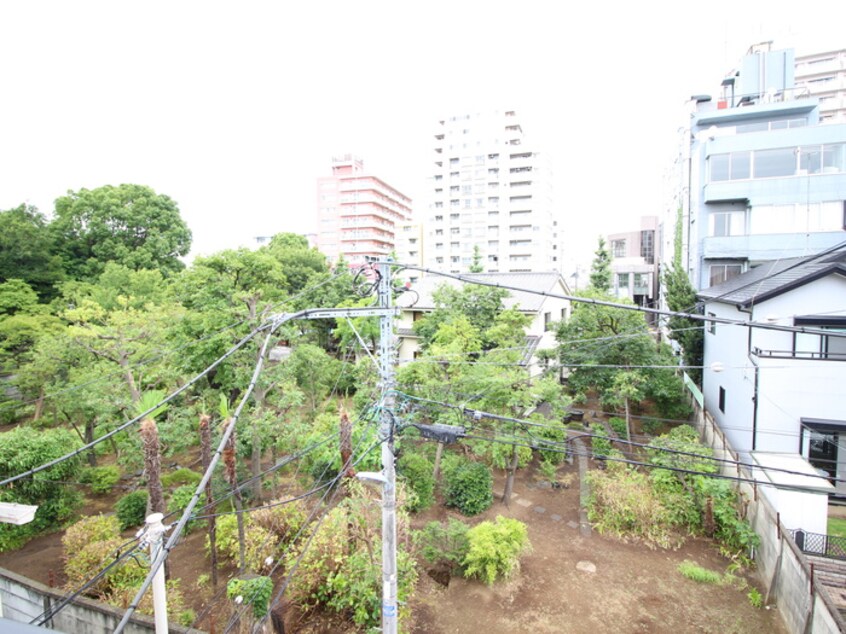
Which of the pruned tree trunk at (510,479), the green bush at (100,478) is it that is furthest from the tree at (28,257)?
the pruned tree trunk at (510,479)

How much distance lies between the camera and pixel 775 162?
20.6 metres

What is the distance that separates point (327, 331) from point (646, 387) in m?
17.8

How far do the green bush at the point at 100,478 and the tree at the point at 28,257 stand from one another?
19.0 meters

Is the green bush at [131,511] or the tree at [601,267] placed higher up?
the tree at [601,267]

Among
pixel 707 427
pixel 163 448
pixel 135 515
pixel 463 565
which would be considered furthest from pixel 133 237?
pixel 707 427

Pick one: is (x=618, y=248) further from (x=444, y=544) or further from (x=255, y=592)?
Result: (x=255, y=592)

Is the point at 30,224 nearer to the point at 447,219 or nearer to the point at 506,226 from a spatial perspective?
the point at 447,219

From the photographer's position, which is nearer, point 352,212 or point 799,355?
point 799,355

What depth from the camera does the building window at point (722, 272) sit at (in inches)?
849

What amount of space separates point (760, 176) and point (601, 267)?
17000 mm

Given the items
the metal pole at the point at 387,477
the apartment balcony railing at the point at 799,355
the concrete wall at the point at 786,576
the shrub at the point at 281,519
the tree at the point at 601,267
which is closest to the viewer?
the metal pole at the point at 387,477

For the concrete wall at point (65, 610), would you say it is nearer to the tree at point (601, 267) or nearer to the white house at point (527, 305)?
the white house at point (527, 305)

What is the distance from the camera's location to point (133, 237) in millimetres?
34406

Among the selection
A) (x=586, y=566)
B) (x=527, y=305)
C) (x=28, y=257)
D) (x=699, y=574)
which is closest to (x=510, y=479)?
(x=586, y=566)
